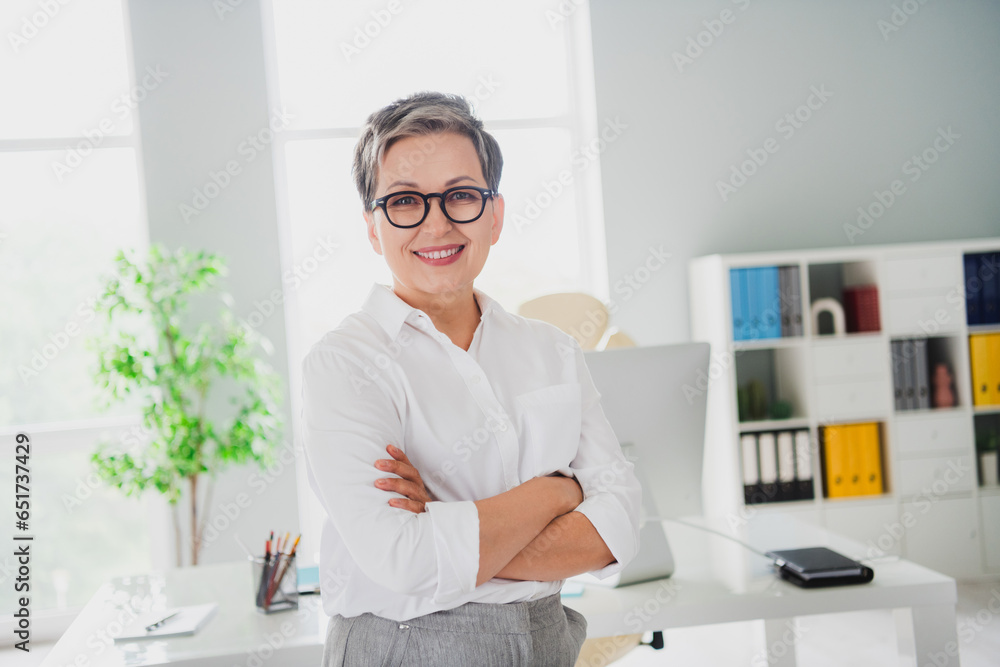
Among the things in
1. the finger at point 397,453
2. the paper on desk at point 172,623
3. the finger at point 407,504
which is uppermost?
the finger at point 397,453

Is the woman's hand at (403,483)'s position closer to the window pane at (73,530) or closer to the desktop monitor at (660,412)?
the desktop monitor at (660,412)

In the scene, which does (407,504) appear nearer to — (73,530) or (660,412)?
(660,412)

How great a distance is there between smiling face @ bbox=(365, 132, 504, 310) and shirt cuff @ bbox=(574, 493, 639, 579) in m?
0.41

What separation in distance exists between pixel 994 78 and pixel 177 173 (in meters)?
4.67

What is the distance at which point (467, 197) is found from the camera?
1.22 metres

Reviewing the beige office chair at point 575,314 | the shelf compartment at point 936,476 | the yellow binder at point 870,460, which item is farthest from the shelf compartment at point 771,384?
the beige office chair at point 575,314

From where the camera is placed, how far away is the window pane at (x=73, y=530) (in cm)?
399

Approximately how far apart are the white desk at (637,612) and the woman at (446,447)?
329mm

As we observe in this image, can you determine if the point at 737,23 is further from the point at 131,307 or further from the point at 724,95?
the point at 131,307

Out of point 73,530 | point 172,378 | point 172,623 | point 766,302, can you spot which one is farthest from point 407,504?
point 73,530

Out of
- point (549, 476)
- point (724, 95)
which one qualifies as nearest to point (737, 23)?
point (724, 95)

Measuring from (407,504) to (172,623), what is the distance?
2.75 feet

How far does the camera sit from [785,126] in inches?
170

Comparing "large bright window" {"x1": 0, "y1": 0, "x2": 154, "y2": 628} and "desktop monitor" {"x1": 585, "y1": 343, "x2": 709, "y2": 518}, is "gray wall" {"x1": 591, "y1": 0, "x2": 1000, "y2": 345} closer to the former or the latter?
"desktop monitor" {"x1": 585, "y1": 343, "x2": 709, "y2": 518}
